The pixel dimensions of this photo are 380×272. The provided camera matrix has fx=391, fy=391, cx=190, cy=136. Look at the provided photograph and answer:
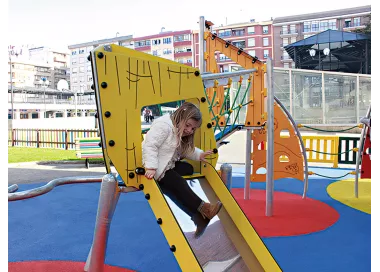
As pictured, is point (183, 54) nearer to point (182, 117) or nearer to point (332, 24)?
point (332, 24)

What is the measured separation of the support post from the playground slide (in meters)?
0.28

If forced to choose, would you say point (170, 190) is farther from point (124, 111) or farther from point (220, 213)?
point (124, 111)

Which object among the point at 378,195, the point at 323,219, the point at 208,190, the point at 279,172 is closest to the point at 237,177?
the point at 279,172

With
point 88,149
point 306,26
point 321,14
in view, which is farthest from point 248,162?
point 306,26

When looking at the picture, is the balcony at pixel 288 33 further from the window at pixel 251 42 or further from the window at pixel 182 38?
the window at pixel 182 38

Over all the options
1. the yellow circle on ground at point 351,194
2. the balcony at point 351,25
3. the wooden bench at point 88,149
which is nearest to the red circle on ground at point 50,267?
the yellow circle on ground at point 351,194

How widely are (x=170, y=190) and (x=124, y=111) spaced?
1.94ft

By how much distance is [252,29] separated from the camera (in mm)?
52562

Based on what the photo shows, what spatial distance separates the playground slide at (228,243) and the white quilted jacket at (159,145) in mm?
243

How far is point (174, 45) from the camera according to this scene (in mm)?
55594

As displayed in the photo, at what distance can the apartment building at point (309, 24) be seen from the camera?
149 feet

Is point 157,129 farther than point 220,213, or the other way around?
point 220,213

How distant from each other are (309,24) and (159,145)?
5027cm

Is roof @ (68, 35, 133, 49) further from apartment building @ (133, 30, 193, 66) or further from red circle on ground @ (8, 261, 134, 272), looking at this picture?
red circle on ground @ (8, 261, 134, 272)
